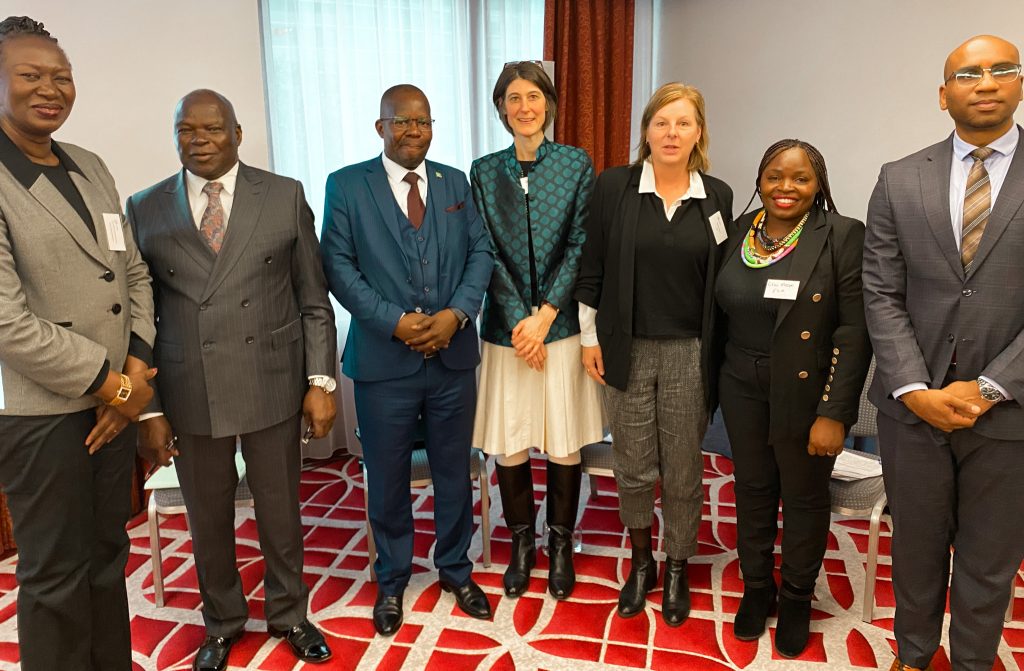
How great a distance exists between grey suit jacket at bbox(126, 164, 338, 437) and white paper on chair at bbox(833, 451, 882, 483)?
Answer: 185 centimetres

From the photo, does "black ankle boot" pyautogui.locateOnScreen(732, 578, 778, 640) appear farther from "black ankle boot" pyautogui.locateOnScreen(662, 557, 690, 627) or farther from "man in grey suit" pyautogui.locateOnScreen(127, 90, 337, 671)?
"man in grey suit" pyautogui.locateOnScreen(127, 90, 337, 671)

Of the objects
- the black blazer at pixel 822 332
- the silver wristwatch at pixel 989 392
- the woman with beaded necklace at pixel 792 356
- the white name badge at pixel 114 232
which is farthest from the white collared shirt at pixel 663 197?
the white name badge at pixel 114 232

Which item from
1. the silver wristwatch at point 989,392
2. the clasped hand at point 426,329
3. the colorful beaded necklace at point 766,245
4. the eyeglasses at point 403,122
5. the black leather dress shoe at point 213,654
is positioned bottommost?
the black leather dress shoe at point 213,654

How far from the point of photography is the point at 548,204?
8.45 ft

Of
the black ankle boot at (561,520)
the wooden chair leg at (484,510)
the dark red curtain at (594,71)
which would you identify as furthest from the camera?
the dark red curtain at (594,71)

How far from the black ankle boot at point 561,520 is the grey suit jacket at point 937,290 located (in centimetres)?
114

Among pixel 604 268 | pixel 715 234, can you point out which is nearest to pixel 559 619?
pixel 604 268

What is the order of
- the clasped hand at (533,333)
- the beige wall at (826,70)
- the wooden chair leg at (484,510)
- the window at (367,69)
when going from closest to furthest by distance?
the clasped hand at (533,333) → the wooden chair leg at (484,510) → the beige wall at (826,70) → the window at (367,69)

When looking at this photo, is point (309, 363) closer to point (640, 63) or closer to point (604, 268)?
point (604, 268)

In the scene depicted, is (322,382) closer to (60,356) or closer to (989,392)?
(60,356)

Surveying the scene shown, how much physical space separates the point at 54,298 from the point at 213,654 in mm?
1231

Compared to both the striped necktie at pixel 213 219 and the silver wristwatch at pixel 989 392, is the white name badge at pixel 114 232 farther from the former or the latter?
the silver wristwatch at pixel 989 392

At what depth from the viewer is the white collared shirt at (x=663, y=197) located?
7.93 feet

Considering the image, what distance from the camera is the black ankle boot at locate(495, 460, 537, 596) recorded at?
2.80 meters
